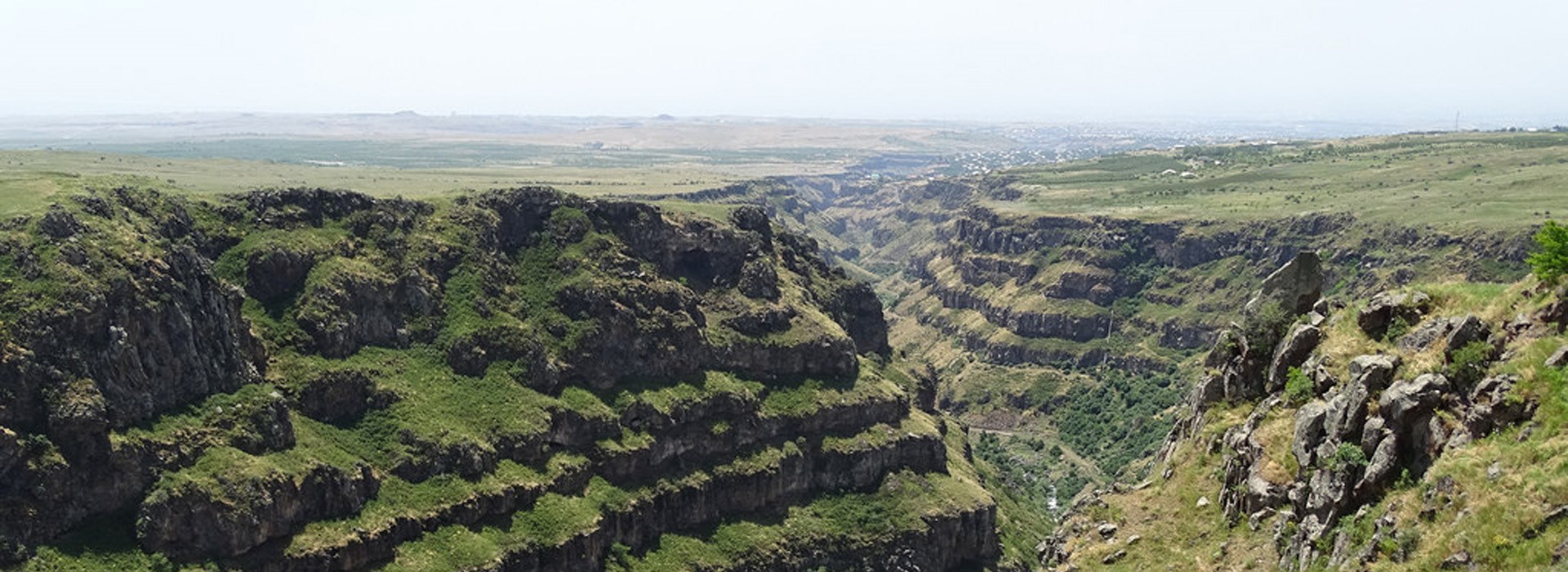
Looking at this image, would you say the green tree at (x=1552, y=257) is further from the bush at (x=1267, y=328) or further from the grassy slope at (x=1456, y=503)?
the bush at (x=1267, y=328)

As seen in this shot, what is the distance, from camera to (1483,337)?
3634cm

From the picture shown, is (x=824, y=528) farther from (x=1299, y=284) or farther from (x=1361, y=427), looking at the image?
(x=1361, y=427)

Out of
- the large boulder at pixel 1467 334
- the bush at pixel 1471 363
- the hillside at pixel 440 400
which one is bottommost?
the hillside at pixel 440 400

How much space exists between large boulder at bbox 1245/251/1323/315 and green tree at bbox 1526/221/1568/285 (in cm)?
1476

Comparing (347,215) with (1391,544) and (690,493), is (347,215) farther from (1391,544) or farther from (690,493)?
(1391,544)

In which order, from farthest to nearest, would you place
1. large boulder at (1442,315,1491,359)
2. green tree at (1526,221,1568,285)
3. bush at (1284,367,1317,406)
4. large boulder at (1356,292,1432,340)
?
bush at (1284,367,1317,406) → large boulder at (1356,292,1432,340) → large boulder at (1442,315,1491,359) → green tree at (1526,221,1568,285)

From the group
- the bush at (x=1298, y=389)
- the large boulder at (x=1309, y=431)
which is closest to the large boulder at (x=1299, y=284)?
the bush at (x=1298, y=389)

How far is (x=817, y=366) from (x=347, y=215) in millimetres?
59496

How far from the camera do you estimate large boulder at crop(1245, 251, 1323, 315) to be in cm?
5188

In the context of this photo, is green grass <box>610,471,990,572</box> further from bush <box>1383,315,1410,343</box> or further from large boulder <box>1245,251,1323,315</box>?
bush <box>1383,315,1410,343</box>

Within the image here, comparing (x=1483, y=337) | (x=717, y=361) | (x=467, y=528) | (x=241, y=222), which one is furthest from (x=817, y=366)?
(x=1483, y=337)

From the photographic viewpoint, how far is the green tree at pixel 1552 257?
35.7m

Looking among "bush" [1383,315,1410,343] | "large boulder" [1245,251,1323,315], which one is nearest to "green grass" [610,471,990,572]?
"large boulder" [1245,251,1323,315]

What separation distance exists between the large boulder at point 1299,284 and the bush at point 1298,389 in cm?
779
